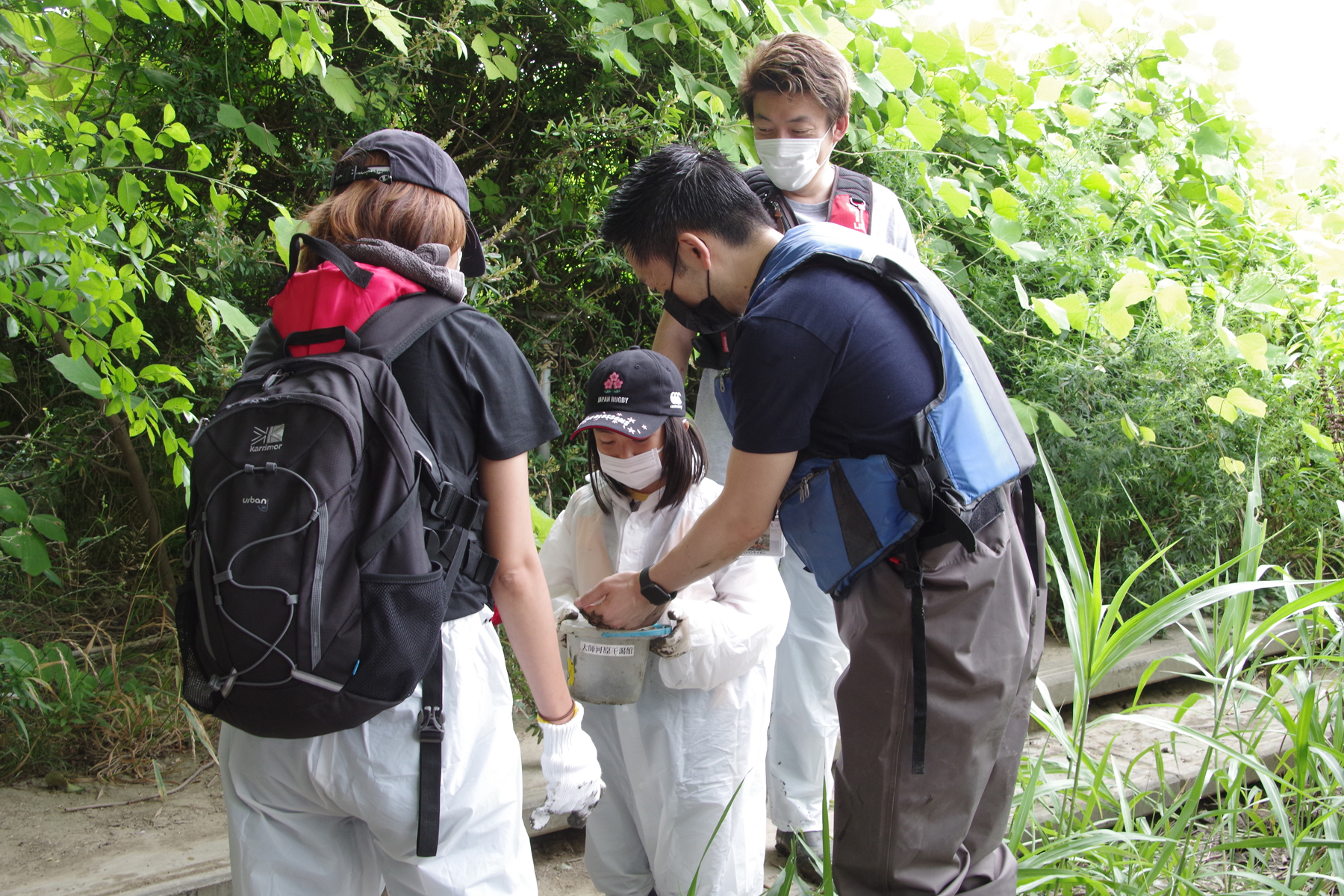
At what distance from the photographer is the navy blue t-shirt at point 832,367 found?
5.18 ft

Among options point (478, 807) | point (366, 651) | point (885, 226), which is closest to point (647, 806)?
point (478, 807)

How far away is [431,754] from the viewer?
1.34 meters

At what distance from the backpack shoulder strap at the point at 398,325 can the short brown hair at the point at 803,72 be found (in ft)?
4.82

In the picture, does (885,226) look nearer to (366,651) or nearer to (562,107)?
(562,107)

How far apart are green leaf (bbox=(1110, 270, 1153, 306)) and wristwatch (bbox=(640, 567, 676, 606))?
2.51m

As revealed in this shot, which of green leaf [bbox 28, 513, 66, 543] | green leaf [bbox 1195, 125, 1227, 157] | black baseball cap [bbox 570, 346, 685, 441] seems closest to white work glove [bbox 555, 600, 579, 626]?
black baseball cap [bbox 570, 346, 685, 441]

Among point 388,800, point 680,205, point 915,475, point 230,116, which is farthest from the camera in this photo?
point 230,116

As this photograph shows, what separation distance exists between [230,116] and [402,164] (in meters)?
1.88

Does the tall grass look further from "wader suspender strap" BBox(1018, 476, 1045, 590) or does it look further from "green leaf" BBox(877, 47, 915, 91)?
"green leaf" BBox(877, 47, 915, 91)

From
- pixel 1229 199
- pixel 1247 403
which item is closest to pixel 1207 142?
pixel 1229 199

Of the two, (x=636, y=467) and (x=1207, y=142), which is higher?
(x=1207, y=142)

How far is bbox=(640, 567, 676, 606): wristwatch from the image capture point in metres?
1.89

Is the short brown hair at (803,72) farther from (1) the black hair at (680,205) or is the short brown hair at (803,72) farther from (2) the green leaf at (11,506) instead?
(2) the green leaf at (11,506)

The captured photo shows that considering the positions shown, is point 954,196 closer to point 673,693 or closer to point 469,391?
point 673,693
